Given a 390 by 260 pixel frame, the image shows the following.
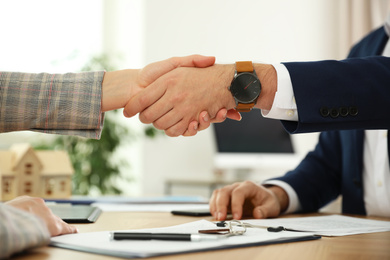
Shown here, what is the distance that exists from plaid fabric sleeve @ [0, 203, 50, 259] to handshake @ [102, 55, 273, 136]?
609mm

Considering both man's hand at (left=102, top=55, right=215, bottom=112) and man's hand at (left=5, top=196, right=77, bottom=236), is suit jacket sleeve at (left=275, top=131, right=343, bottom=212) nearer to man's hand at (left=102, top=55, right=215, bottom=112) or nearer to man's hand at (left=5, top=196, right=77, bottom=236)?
man's hand at (left=102, top=55, right=215, bottom=112)

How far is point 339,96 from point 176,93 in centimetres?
42

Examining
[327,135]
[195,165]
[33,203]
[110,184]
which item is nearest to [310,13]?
[195,165]

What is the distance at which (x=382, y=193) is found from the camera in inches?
59.3

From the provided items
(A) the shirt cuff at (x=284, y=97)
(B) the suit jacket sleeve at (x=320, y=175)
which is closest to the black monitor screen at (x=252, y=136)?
(B) the suit jacket sleeve at (x=320, y=175)

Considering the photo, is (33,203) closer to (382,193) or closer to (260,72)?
(260,72)

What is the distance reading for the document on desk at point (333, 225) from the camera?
0.93 meters

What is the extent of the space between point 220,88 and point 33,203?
0.59 m

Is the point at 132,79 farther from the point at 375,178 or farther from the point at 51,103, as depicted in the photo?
the point at 375,178

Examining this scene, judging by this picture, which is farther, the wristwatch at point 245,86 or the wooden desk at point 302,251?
the wristwatch at point 245,86

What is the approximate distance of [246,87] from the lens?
47.5 inches

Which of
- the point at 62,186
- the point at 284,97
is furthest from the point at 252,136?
the point at 284,97

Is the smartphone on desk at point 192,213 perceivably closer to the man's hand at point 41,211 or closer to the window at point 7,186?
the man's hand at point 41,211

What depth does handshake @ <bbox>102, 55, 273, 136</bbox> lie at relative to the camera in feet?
4.15
